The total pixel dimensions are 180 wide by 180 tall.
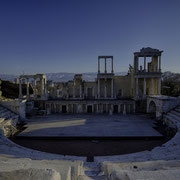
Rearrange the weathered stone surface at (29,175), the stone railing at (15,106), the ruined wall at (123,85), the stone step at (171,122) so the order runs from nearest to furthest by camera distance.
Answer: the weathered stone surface at (29,175) → the stone step at (171,122) → the stone railing at (15,106) → the ruined wall at (123,85)

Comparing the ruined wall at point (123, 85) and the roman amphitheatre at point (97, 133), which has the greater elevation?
the ruined wall at point (123, 85)

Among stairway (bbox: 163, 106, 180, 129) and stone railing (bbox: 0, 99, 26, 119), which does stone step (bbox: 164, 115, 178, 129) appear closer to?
stairway (bbox: 163, 106, 180, 129)

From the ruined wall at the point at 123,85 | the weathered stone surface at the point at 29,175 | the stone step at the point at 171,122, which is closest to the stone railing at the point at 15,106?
the weathered stone surface at the point at 29,175

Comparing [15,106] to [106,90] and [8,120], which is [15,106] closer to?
[8,120]

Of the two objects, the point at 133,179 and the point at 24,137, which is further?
the point at 24,137

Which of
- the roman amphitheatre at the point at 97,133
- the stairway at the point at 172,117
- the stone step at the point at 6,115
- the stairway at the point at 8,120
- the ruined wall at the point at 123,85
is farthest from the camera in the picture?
the ruined wall at the point at 123,85

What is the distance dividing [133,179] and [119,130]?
1235 centimetres

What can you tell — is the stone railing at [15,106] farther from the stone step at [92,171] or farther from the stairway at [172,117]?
the stairway at [172,117]

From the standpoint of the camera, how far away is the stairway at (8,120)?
517 inches

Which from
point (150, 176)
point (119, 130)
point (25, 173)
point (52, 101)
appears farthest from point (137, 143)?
point (52, 101)

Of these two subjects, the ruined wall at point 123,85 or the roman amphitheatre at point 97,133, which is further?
the ruined wall at point 123,85

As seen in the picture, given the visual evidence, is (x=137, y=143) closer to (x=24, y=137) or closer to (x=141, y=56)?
(x=24, y=137)

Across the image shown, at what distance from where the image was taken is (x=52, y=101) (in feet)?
78.5

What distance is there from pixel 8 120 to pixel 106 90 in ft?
59.8
